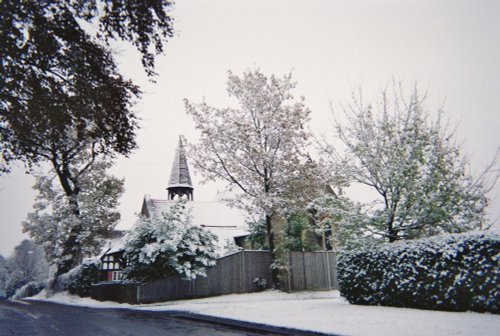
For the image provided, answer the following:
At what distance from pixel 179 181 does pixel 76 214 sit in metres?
14.1

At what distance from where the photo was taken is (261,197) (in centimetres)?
1795

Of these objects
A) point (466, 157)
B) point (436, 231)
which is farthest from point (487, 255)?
point (466, 157)

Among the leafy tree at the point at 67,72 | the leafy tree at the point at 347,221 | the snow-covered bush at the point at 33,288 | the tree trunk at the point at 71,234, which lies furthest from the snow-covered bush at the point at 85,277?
the snow-covered bush at the point at 33,288

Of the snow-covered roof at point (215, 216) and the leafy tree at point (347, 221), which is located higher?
the snow-covered roof at point (215, 216)

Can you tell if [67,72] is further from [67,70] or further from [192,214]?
[192,214]

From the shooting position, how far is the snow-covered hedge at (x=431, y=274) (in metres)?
7.71

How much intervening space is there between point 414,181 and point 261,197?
28.2 feet

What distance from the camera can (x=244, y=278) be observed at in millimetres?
18391

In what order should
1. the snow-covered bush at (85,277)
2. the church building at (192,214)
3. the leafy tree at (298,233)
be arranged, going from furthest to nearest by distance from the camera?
the church building at (192,214) < the snow-covered bush at (85,277) < the leafy tree at (298,233)

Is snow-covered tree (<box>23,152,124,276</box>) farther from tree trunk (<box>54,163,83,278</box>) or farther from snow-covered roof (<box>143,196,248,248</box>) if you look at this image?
snow-covered roof (<box>143,196,248,248</box>)

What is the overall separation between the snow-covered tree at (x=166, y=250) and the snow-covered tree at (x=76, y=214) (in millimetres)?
11964

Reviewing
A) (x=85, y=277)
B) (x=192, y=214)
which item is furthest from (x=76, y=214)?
(x=192, y=214)

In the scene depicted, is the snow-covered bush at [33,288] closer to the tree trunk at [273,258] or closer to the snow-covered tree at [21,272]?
the snow-covered tree at [21,272]

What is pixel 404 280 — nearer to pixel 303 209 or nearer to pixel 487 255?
pixel 487 255
